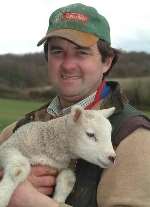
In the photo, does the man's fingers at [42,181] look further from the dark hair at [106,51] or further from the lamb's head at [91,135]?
the dark hair at [106,51]

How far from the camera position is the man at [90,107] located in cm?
321

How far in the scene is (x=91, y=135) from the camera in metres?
3.40

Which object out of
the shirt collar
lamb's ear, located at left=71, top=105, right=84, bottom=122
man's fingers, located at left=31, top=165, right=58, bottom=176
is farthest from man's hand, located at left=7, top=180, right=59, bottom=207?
the shirt collar

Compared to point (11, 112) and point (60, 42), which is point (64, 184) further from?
point (11, 112)

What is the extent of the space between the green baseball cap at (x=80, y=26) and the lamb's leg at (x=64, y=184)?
0.87 m

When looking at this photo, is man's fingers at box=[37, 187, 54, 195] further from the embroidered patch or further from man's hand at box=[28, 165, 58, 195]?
the embroidered patch

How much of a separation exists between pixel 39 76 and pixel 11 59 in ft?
8.80

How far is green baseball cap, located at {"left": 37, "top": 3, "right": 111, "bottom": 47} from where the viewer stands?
12.3 feet

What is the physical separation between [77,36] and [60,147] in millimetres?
780

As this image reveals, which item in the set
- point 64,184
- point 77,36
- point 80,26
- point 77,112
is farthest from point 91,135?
point 80,26

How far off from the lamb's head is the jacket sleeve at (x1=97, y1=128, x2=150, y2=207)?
9 cm

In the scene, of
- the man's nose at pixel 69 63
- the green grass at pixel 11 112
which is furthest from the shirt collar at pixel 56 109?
the green grass at pixel 11 112

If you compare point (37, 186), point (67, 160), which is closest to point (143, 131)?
point (67, 160)

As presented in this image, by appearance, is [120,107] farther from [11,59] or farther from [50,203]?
[11,59]
